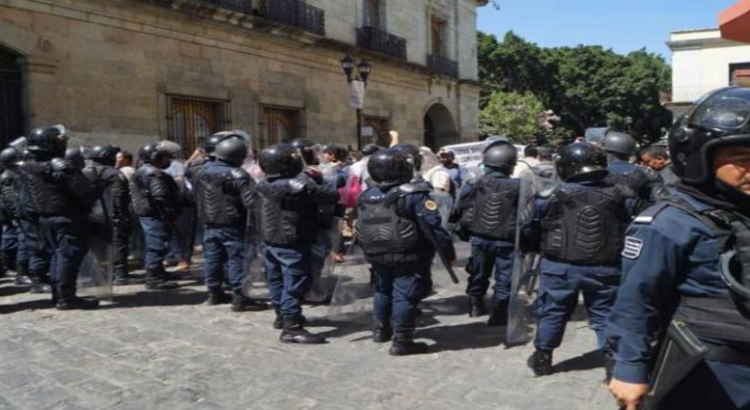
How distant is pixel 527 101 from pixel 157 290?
105 feet

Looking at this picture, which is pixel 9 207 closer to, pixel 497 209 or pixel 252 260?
pixel 252 260

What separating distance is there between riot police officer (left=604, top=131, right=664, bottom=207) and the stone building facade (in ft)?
27.5

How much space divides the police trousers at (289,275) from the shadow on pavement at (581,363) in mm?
2029

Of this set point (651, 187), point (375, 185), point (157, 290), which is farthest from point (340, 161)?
point (651, 187)

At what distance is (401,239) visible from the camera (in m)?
4.71

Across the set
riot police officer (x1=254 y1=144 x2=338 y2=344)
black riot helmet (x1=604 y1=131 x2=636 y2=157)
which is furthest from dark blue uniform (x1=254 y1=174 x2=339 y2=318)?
black riot helmet (x1=604 y1=131 x2=636 y2=157)

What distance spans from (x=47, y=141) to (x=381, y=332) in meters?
3.79

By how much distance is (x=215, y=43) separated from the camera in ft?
44.1

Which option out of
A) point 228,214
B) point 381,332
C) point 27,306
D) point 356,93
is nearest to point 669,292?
point 381,332

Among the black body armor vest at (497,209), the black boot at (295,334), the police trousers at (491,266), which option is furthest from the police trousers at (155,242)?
the black body armor vest at (497,209)

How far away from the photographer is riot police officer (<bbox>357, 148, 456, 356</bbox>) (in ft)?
15.5

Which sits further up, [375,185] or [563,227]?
[375,185]

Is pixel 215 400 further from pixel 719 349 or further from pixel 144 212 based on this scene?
pixel 144 212

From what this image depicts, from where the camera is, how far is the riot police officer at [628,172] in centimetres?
523
